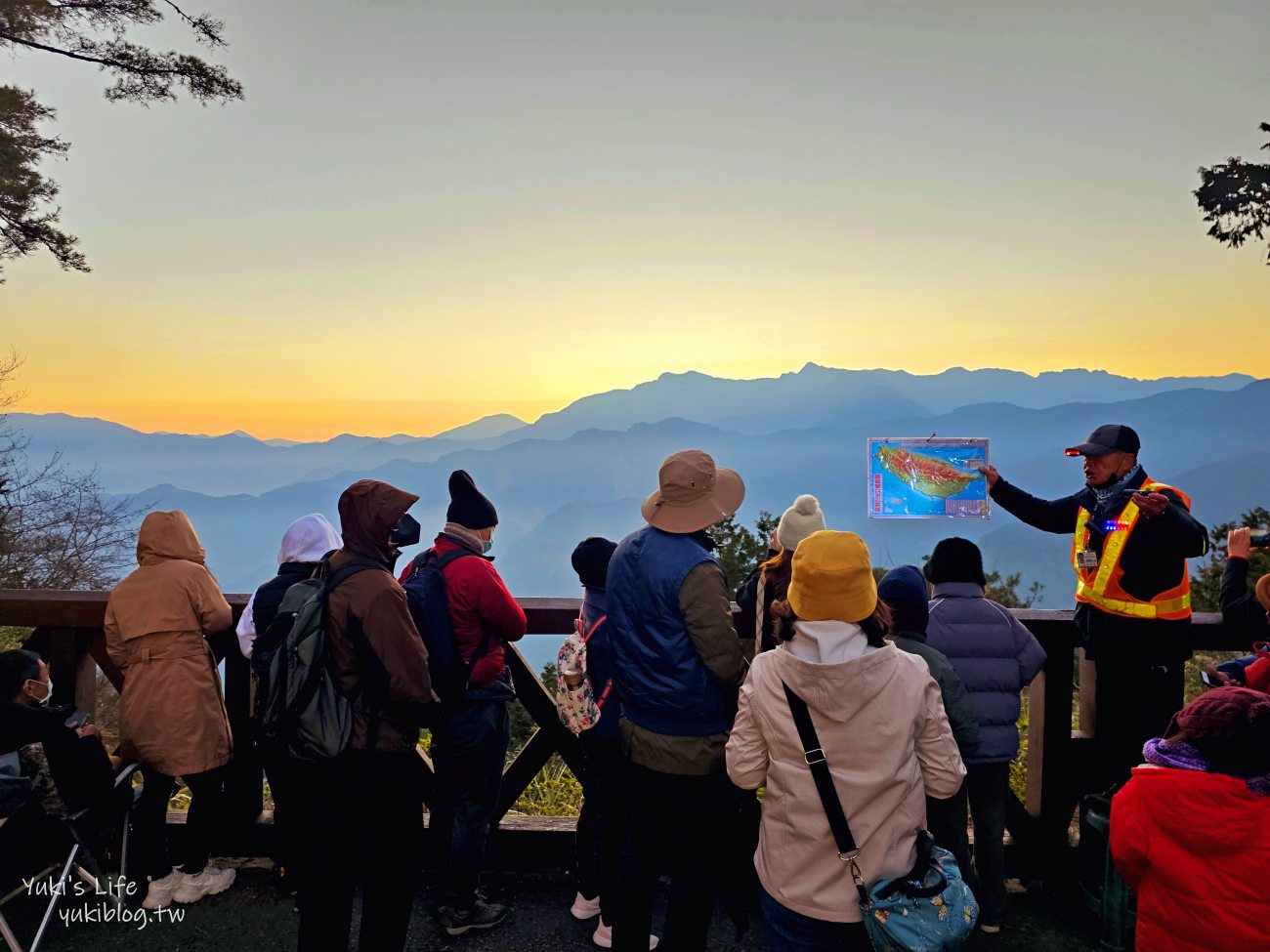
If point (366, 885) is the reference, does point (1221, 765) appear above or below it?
above

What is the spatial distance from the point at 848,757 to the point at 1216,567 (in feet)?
39.4

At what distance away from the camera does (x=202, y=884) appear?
3.87 m

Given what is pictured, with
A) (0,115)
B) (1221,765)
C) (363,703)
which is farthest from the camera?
(0,115)

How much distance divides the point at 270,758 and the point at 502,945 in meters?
1.41

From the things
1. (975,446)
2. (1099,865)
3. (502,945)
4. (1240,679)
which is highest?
(975,446)

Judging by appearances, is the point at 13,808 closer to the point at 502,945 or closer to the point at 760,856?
the point at 502,945

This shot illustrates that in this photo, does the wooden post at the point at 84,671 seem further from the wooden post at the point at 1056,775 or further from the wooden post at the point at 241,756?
the wooden post at the point at 1056,775

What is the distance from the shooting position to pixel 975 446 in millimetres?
4012

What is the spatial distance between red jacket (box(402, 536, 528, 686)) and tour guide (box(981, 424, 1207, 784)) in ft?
8.96

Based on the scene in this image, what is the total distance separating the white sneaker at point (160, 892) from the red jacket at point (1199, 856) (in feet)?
13.5

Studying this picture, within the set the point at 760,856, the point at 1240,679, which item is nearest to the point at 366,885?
the point at 760,856

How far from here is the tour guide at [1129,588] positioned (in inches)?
141

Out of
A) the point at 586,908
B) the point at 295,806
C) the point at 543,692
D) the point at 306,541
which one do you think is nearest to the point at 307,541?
the point at 306,541

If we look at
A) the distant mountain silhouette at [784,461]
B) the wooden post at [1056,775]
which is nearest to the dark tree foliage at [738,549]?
the wooden post at [1056,775]
